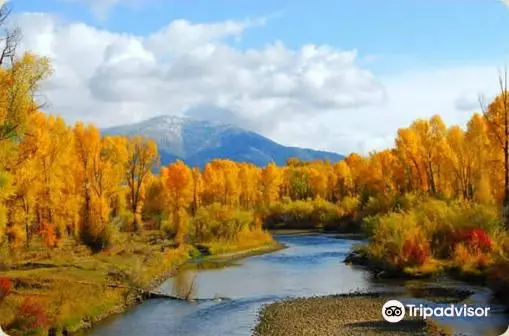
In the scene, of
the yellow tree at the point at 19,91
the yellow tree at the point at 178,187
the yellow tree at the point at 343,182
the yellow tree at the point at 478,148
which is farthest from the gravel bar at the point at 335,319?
the yellow tree at the point at 343,182

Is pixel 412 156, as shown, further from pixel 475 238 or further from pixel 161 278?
pixel 161 278

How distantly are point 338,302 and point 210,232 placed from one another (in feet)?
59.3

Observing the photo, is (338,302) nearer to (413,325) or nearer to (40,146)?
→ (413,325)

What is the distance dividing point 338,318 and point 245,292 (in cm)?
529

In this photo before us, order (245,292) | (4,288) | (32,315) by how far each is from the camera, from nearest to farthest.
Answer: (32,315), (4,288), (245,292)

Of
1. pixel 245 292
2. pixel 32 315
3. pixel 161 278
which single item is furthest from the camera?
pixel 161 278

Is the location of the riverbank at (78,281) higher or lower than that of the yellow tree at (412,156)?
lower

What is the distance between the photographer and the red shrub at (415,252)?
854 inches

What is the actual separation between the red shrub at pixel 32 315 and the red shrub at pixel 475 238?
14.5 m

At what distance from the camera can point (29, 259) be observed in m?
23.0

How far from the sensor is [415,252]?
2189 centimetres

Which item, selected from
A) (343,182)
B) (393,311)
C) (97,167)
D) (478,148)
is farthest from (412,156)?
(393,311)

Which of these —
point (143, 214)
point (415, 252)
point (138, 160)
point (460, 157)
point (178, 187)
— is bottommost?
point (415, 252)

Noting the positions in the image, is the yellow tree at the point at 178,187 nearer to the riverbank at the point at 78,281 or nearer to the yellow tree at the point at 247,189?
the yellow tree at the point at 247,189
